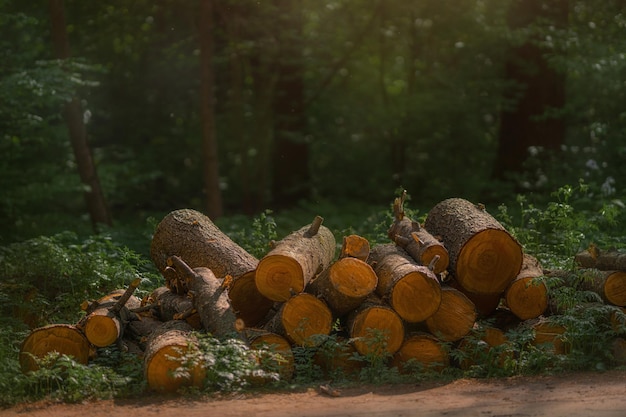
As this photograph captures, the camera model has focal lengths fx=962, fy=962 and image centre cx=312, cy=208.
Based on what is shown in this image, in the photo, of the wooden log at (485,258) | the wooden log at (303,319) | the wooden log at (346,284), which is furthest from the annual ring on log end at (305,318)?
the wooden log at (485,258)

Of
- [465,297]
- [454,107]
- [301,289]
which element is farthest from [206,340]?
[454,107]

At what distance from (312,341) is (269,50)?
39.9ft

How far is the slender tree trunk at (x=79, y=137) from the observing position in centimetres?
1652

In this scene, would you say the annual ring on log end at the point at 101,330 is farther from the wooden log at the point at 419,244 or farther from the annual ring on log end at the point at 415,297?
the wooden log at the point at 419,244

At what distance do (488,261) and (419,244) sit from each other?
0.69m

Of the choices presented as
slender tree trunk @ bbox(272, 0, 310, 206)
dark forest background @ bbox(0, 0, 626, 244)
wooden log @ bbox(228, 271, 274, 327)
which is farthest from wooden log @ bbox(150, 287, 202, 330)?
slender tree trunk @ bbox(272, 0, 310, 206)

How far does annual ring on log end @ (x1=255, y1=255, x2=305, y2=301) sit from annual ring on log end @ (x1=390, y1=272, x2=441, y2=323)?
900 millimetres

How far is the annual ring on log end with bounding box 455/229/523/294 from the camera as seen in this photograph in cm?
909

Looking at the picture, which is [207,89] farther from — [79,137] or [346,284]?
[346,284]

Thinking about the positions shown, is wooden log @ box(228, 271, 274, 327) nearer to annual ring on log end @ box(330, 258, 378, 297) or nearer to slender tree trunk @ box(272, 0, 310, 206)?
annual ring on log end @ box(330, 258, 378, 297)

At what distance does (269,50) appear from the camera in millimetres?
19891

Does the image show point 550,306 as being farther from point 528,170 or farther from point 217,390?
point 528,170

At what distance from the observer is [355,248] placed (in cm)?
928

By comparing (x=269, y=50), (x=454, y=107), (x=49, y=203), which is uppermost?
(x=269, y=50)
